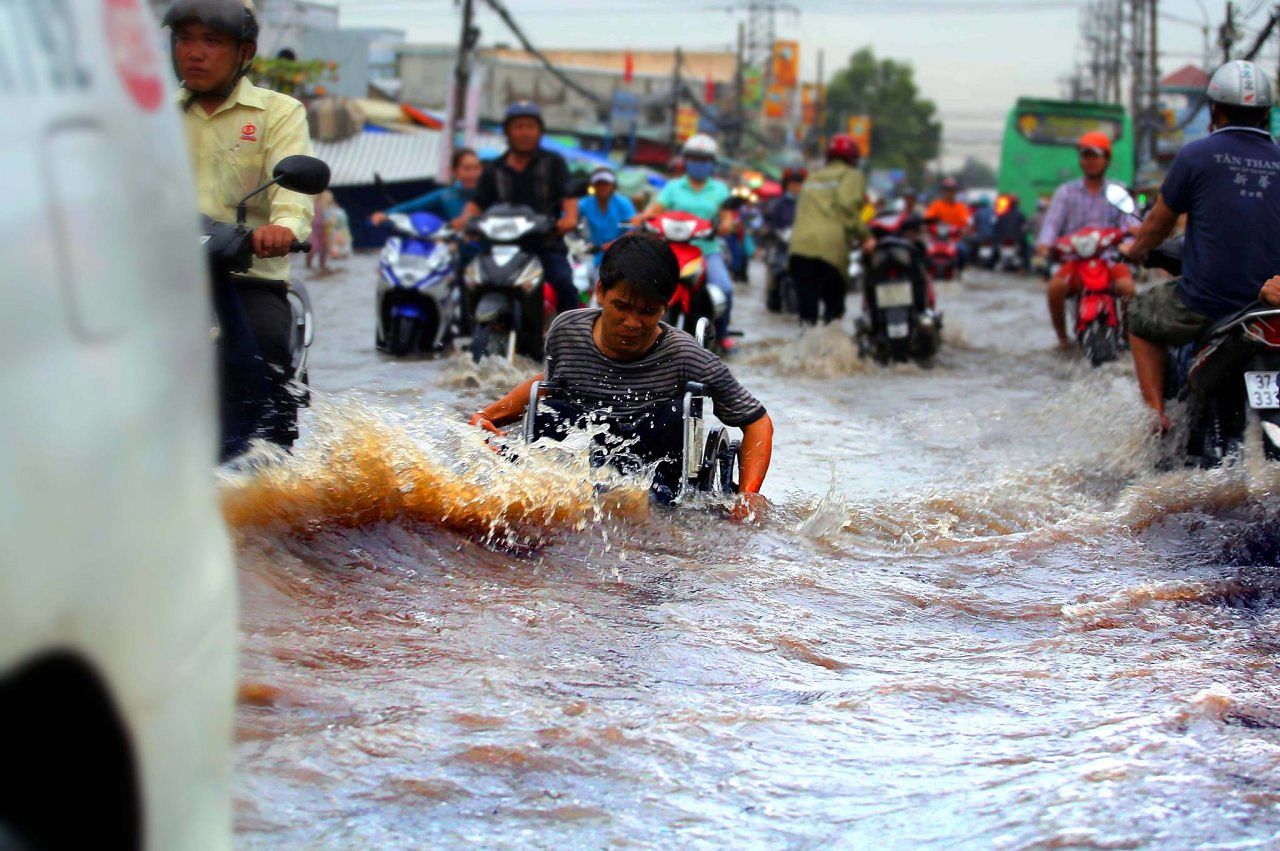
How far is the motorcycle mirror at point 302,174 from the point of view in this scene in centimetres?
467

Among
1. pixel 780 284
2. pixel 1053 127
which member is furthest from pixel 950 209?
pixel 780 284

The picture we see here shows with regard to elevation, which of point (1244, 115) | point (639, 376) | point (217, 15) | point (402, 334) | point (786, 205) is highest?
point (217, 15)

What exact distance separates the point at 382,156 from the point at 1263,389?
33474 millimetres

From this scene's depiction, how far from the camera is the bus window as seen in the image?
34.8 meters

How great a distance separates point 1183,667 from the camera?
417cm

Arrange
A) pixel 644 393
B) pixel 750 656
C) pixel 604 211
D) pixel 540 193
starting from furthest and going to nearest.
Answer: pixel 604 211 → pixel 540 193 → pixel 644 393 → pixel 750 656

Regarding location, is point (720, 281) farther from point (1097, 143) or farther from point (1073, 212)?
point (1097, 143)

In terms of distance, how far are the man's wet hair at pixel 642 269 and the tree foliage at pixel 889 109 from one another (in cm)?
10732

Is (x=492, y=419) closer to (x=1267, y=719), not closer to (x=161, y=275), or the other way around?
(x=1267, y=719)

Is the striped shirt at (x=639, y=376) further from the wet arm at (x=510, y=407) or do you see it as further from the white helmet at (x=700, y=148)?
the white helmet at (x=700, y=148)

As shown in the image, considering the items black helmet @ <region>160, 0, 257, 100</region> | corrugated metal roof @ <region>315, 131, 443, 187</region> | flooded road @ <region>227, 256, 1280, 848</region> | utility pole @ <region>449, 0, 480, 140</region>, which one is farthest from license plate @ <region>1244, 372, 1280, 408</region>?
corrugated metal roof @ <region>315, 131, 443, 187</region>

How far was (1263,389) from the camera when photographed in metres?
6.18

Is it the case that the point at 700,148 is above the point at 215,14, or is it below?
below

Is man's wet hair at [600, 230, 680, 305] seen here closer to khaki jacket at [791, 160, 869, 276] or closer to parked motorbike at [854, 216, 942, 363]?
parked motorbike at [854, 216, 942, 363]
